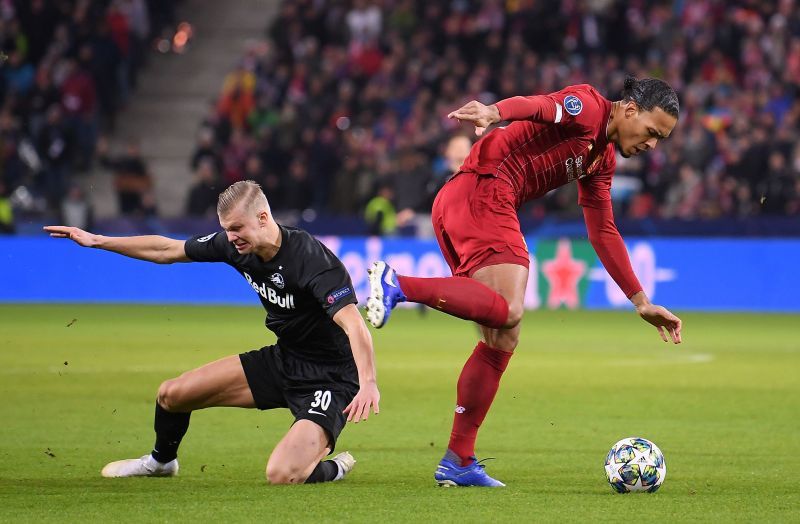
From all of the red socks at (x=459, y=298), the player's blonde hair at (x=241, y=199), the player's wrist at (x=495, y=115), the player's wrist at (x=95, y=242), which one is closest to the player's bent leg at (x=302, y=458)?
the red socks at (x=459, y=298)

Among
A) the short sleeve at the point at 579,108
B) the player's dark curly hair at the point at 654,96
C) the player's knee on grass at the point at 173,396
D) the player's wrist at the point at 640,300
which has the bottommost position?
the player's knee on grass at the point at 173,396

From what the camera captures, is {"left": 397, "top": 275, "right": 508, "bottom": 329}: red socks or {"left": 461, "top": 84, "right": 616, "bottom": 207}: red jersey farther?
{"left": 461, "top": 84, "right": 616, "bottom": 207}: red jersey

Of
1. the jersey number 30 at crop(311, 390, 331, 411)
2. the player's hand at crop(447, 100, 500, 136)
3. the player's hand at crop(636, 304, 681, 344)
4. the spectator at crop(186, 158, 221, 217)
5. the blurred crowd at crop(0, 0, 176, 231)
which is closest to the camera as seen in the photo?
the player's hand at crop(447, 100, 500, 136)

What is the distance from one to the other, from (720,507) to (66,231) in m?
3.13

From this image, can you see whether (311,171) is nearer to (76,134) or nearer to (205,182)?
(205,182)

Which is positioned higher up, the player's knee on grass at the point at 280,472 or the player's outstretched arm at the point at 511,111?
the player's outstretched arm at the point at 511,111

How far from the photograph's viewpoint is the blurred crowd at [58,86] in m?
23.4

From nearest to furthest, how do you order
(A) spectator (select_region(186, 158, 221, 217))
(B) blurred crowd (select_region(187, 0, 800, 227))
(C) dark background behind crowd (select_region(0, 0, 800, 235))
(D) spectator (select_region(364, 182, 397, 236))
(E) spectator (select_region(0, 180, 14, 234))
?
(D) spectator (select_region(364, 182, 397, 236))
(B) blurred crowd (select_region(187, 0, 800, 227))
(C) dark background behind crowd (select_region(0, 0, 800, 235))
(E) spectator (select_region(0, 180, 14, 234))
(A) spectator (select_region(186, 158, 221, 217))

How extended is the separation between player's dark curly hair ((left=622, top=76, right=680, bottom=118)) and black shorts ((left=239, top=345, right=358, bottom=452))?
1.85 metres

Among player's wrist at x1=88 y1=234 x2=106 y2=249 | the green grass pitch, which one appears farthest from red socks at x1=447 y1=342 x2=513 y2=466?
player's wrist at x1=88 y1=234 x2=106 y2=249

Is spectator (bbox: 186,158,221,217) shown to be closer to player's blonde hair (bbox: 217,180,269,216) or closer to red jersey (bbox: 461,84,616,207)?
red jersey (bbox: 461,84,616,207)

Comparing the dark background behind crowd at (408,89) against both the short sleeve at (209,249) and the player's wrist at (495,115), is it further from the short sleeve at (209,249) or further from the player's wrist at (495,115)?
the player's wrist at (495,115)

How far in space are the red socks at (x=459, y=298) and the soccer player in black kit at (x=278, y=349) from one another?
28 centimetres

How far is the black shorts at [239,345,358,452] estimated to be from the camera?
6926mm
